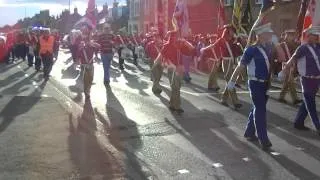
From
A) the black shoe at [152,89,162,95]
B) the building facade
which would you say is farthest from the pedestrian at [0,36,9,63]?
the black shoe at [152,89,162,95]

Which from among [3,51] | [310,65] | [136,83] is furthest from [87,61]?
[3,51]

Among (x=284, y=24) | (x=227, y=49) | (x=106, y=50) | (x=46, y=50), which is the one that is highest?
(x=284, y=24)

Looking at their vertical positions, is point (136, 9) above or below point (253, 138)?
above

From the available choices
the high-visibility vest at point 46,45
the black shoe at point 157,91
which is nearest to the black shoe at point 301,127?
the black shoe at point 157,91

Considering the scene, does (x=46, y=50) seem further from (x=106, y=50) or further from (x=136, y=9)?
(x=136, y=9)

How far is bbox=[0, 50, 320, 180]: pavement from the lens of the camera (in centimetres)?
711

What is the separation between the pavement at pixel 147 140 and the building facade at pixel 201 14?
14.4 metres

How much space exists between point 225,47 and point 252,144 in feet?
20.4

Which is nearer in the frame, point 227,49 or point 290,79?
point 290,79

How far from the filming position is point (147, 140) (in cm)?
908

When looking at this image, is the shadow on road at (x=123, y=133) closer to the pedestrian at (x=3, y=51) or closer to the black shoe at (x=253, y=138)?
the black shoe at (x=253, y=138)

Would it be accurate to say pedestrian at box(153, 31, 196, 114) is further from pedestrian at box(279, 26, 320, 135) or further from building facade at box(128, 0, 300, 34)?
building facade at box(128, 0, 300, 34)

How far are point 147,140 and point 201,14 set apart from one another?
37487mm

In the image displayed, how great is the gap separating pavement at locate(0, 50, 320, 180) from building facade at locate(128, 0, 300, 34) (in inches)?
566
